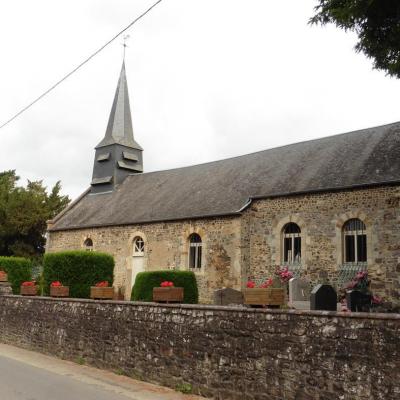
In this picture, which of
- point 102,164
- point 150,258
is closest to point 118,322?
point 150,258

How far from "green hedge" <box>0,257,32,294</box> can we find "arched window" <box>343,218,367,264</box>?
13.4 m

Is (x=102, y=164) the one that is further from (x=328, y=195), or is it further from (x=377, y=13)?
(x=377, y=13)

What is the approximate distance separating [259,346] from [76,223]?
22244 mm

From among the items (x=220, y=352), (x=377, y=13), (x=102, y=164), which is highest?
(x=102, y=164)

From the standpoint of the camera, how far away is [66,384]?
8.39 meters

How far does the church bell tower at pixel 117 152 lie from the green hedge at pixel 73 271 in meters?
13.0

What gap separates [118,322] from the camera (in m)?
9.57

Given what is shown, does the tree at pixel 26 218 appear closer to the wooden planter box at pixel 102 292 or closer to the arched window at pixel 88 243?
the arched window at pixel 88 243

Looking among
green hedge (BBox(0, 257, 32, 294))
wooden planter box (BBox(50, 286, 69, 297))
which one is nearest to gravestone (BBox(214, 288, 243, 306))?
wooden planter box (BBox(50, 286, 69, 297))

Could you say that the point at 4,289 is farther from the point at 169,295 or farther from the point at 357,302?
the point at 357,302

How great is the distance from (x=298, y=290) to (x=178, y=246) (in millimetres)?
7082

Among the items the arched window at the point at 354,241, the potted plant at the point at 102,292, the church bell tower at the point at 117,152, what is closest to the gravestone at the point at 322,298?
the potted plant at the point at 102,292

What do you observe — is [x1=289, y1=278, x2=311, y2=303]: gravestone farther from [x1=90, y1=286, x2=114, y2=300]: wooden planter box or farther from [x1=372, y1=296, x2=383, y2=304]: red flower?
[x1=90, y1=286, x2=114, y2=300]: wooden planter box

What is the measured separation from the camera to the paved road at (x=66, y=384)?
7.50 metres
